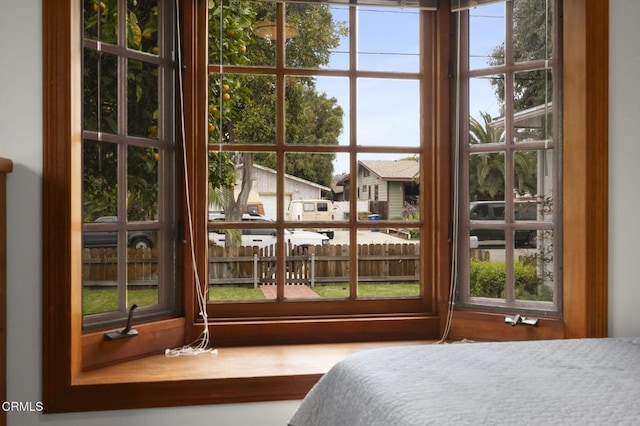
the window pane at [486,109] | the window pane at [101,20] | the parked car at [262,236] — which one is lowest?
the parked car at [262,236]

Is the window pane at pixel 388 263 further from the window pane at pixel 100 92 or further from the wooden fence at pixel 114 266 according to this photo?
the window pane at pixel 100 92

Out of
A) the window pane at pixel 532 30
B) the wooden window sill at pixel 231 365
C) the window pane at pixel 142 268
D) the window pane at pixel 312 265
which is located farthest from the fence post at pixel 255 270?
the window pane at pixel 532 30

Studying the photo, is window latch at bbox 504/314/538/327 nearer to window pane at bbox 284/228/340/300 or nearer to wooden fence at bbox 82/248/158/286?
window pane at bbox 284/228/340/300

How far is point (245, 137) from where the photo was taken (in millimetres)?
2547

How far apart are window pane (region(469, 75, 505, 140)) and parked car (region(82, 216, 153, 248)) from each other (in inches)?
54.2

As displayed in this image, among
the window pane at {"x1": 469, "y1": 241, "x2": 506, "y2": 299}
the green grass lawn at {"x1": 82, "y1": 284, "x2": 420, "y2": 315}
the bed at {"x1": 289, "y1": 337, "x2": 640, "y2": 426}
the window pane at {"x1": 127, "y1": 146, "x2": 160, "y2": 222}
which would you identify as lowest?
the bed at {"x1": 289, "y1": 337, "x2": 640, "y2": 426}

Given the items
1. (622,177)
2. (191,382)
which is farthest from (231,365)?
(622,177)

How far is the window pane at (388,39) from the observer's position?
261 cm

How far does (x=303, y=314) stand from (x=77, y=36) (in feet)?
4.47

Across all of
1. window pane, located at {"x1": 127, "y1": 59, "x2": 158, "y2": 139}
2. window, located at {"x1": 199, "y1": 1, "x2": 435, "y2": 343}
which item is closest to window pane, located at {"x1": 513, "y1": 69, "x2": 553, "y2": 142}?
window, located at {"x1": 199, "y1": 1, "x2": 435, "y2": 343}

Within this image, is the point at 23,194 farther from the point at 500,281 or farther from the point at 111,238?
the point at 500,281

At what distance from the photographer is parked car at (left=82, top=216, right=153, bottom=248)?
7.12ft

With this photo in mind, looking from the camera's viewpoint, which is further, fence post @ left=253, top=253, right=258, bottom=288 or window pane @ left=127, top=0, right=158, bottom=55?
fence post @ left=253, top=253, right=258, bottom=288

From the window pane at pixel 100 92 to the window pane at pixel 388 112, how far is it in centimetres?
99
